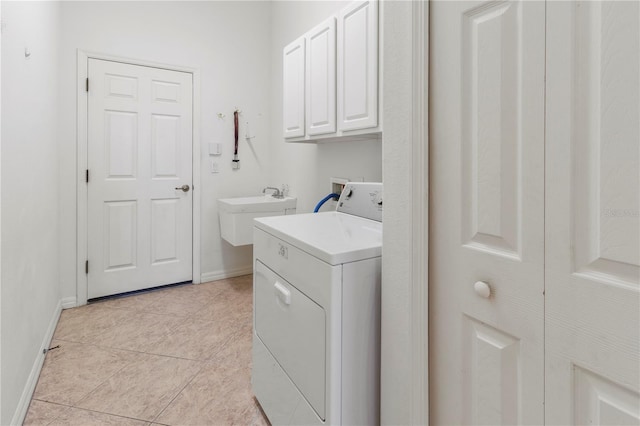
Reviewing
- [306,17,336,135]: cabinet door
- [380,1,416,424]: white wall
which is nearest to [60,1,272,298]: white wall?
[306,17,336,135]: cabinet door

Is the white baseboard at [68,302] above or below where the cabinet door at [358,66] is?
below

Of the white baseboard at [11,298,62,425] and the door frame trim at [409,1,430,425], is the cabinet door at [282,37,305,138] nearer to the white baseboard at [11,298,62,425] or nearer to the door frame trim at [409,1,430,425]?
the door frame trim at [409,1,430,425]

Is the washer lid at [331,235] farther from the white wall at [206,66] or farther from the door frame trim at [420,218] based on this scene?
the white wall at [206,66]

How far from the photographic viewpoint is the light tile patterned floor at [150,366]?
1559 millimetres

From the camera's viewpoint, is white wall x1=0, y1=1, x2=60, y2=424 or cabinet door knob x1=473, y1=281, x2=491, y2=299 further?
white wall x1=0, y1=1, x2=60, y2=424

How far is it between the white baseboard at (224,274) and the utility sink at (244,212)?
438 millimetres

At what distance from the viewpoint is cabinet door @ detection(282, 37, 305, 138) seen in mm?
2295

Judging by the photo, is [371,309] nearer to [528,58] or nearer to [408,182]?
[408,182]

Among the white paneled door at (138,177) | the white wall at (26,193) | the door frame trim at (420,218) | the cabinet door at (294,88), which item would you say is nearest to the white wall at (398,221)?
the door frame trim at (420,218)

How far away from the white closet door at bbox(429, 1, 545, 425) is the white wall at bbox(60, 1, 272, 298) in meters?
2.74

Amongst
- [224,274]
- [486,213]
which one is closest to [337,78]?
[486,213]

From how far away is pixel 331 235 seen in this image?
51.1 inches

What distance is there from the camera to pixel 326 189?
273 cm

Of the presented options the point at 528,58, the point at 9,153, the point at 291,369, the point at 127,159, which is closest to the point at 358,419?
the point at 291,369
